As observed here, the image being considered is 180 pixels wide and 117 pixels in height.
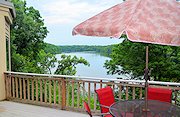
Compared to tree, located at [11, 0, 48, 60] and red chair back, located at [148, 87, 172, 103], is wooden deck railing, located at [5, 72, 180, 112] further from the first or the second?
tree, located at [11, 0, 48, 60]

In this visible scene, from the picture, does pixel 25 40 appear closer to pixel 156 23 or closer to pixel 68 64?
pixel 68 64

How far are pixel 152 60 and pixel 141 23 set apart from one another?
29.9 feet

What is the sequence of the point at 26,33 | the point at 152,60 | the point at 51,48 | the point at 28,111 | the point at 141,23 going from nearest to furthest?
1. the point at 141,23
2. the point at 28,111
3. the point at 152,60
4. the point at 26,33
5. the point at 51,48

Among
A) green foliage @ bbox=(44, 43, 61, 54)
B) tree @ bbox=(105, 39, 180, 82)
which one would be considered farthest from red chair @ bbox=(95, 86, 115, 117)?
green foliage @ bbox=(44, 43, 61, 54)

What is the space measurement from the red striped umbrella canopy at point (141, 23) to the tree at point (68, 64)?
947 centimetres

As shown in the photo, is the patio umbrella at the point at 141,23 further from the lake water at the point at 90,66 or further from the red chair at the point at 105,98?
the lake water at the point at 90,66

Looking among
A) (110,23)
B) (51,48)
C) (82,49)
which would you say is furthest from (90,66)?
(110,23)

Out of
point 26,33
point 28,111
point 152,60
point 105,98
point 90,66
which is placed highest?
point 26,33

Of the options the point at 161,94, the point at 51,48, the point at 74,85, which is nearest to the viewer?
the point at 161,94

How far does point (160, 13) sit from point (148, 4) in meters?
0.22

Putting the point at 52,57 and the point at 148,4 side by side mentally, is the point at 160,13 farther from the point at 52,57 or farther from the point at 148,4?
the point at 52,57

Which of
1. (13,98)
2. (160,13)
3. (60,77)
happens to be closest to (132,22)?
(160,13)

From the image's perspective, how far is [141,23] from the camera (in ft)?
Answer: 8.45

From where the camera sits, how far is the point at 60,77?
17.7ft
